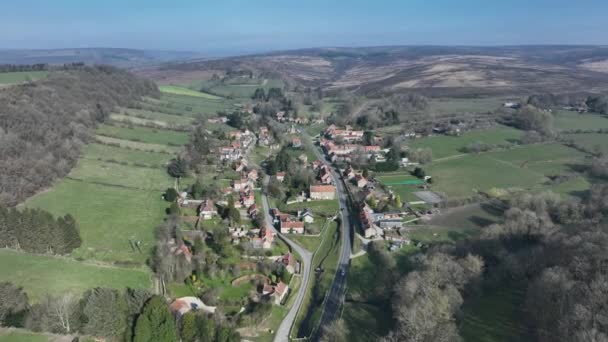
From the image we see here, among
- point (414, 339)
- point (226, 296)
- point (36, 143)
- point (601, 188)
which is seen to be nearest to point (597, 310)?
point (414, 339)

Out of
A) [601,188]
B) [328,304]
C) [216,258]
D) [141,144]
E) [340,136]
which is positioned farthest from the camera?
[340,136]

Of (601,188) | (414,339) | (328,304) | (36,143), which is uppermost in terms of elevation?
(36,143)

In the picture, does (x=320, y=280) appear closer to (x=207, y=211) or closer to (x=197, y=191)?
(x=207, y=211)

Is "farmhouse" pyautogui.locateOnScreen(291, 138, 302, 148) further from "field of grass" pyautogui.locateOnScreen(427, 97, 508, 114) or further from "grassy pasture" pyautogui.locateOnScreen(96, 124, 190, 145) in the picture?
"field of grass" pyautogui.locateOnScreen(427, 97, 508, 114)

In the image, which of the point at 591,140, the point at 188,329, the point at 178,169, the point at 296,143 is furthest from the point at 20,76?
the point at 591,140

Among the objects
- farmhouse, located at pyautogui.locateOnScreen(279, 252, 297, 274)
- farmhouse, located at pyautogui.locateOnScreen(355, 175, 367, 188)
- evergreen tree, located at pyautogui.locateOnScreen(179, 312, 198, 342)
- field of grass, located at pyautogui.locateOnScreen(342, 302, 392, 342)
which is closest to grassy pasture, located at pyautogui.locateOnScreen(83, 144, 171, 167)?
farmhouse, located at pyautogui.locateOnScreen(355, 175, 367, 188)

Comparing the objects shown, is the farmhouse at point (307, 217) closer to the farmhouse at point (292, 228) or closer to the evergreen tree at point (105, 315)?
the farmhouse at point (292, 228)

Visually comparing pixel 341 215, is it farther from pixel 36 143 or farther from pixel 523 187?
pixel 36 143
